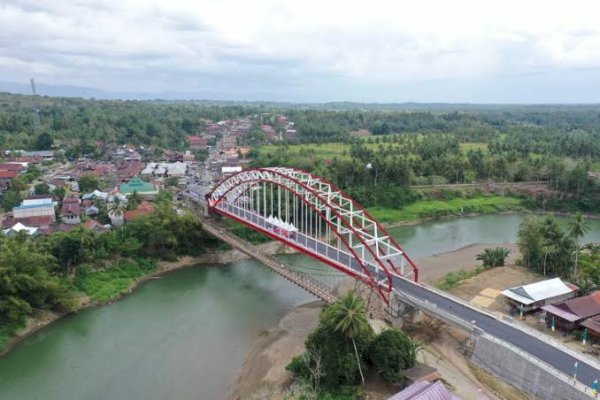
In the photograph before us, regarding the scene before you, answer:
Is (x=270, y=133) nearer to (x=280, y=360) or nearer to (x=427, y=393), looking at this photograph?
(x=280, y=360)

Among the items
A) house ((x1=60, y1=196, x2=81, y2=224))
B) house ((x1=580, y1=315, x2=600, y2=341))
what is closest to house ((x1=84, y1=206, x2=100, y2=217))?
house ((x1=60, y1=196, x2=81, y2=224))

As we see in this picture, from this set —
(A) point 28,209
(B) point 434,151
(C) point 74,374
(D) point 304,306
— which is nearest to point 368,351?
(D) point 304,306

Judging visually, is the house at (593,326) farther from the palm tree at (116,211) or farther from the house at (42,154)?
the house at (42,154)

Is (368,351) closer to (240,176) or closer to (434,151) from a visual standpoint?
(240,176)

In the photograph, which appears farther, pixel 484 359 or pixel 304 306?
pixel 304 306

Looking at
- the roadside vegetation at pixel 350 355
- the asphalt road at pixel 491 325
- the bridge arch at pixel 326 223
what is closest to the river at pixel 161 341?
the bridge arch at pixel 326 223

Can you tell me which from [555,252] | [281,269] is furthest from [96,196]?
[555,252]
